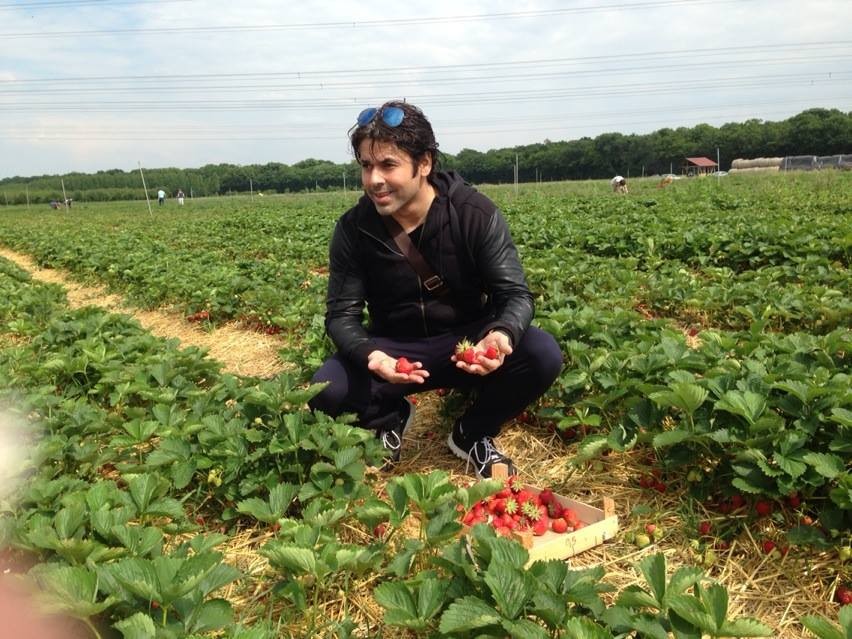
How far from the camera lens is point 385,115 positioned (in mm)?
2816

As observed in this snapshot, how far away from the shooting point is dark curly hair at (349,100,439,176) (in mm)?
2820

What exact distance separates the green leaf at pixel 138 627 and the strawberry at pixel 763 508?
2025 mm

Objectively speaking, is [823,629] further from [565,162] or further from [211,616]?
[565,162]

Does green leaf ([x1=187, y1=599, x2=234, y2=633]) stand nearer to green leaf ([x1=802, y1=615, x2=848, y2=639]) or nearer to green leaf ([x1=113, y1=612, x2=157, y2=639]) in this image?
green leaf ([x1=113, y1=612, x2=157, y2=639])

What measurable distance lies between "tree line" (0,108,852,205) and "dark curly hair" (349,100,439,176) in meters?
60.9

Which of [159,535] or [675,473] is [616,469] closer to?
[675,473]

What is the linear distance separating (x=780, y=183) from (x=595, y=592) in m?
21.1

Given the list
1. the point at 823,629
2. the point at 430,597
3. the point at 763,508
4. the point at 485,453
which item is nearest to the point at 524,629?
the point at 430,597

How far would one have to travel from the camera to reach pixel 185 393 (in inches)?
134

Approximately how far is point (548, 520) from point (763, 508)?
77 centimetres

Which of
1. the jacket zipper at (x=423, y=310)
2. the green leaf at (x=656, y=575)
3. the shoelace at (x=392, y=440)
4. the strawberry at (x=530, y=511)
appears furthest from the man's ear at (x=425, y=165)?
the green leaf at (x=656, y=575)

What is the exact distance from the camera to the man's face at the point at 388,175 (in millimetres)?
2852

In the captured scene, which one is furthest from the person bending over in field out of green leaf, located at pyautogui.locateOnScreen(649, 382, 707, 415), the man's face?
green leaf, located at pyautogui.locateOnScreen(649, 382, 707, 415)

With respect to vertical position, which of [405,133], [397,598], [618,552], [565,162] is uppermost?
[565,162]
